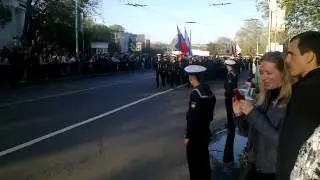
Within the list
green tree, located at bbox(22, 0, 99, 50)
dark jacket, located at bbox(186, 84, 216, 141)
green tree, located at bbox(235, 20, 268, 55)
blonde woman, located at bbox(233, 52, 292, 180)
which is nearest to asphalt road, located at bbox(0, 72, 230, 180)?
dark jacket, located at bbox(186, 84, 216, 141)

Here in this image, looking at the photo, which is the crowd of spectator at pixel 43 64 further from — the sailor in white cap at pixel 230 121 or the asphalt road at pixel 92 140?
the sailor in white cap at pixel 230 121

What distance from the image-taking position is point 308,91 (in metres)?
2.50

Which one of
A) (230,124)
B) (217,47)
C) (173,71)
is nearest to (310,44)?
(230,124)

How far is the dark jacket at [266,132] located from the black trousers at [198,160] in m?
2.56

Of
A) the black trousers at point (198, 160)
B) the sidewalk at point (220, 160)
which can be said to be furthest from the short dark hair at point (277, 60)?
the sidewalk at point (220, 160)

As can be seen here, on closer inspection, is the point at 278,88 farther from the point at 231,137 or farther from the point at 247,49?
the point at 247,49

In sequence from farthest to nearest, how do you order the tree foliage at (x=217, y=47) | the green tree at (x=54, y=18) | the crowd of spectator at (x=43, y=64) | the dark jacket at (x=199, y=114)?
the tree foliage at (x=217, y=47) < the green tree at (x=54, y=18) < the crowd of spectator at (x=43, y=64) < the dark jacket at (x=199, y=114)

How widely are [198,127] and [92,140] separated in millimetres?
5055

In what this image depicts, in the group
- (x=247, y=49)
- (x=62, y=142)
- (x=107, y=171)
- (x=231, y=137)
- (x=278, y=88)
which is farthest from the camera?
(x=247, y=49)

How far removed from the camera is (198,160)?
22.4 ft

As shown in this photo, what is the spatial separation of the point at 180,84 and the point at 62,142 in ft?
76.1

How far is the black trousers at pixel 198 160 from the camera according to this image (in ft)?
22.2

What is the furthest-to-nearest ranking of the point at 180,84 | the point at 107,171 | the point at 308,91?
the point at 180,84 → the point at 107,171 → the point at 308,91

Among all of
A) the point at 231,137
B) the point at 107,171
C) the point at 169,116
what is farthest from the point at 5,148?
the point at 169,116
